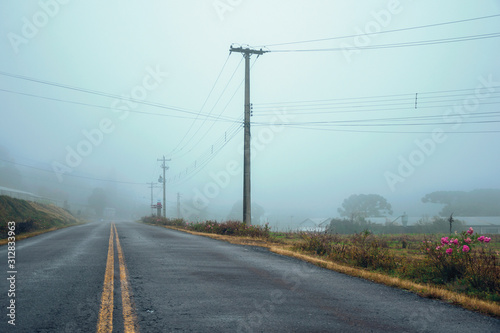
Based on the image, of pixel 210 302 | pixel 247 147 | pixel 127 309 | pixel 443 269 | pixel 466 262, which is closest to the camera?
pixel 127 309

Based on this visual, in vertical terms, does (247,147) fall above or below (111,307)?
above

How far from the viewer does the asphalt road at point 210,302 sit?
4375 mm

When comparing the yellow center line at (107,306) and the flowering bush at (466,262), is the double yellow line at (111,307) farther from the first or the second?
the flowering bush at (466,262)

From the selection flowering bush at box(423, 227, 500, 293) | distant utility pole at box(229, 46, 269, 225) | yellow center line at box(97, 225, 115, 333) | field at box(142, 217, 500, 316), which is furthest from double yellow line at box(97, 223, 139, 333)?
distant utility pole at box(229, 46, 269, 225)

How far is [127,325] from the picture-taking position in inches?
165

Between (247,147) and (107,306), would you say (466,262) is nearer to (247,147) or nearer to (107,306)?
(107,306)

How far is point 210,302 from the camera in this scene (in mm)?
5391

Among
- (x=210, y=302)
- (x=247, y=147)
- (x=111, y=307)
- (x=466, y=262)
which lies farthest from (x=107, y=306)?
(x=247, y=147)

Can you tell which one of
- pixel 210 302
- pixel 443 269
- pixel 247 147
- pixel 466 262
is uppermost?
pixel 247 147

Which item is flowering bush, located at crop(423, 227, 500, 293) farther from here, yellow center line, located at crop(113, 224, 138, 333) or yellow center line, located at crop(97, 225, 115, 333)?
yellow center line, located at crop(97, 225, 115, 333)

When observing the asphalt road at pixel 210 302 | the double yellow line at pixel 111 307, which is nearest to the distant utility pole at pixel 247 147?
the asphalt road at pixel 210 302

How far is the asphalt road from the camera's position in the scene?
438cm

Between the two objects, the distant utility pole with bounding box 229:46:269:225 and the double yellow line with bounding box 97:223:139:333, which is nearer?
the double yellow line with bounding box 97:223:139:333

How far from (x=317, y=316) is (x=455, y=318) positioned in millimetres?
1877
